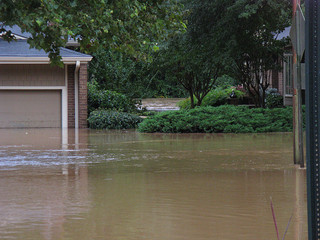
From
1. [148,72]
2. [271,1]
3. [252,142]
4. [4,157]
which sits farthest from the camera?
[148,72]

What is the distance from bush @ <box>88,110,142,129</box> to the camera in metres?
26.2

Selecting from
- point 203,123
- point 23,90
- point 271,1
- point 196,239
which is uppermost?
point 271,1

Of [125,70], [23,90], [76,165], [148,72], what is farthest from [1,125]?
[148,72]

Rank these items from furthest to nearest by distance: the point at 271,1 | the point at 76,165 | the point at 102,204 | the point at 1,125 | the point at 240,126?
the point at 1,125 → the point at 240,126 → the point at 271,1 → the point at 76,165 → the point at 102,204

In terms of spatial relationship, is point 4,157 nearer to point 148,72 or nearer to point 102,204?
point 102,204

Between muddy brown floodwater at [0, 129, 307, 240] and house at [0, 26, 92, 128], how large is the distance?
12.7 metres

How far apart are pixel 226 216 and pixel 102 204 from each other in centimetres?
178

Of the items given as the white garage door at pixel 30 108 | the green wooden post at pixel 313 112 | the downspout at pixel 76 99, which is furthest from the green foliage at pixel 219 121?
the green wooden post at pixel 313 112

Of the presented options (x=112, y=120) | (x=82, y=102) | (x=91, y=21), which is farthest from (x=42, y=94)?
(x=91, y=21)

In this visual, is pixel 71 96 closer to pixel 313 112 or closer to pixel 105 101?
pixel 105 101

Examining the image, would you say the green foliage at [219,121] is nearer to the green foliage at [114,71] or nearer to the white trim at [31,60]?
the white trim at [31,60]

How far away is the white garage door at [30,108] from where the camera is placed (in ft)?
90.4

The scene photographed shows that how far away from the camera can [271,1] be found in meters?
20.7

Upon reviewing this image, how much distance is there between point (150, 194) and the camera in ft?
27.2
